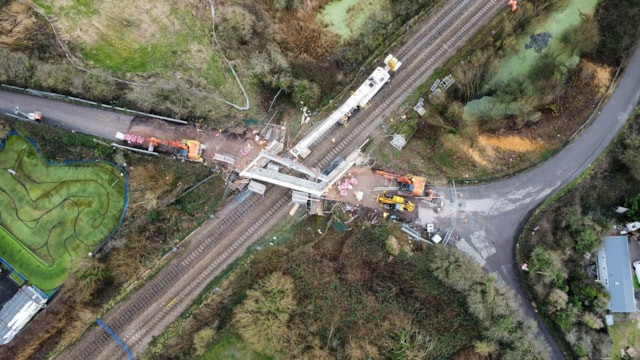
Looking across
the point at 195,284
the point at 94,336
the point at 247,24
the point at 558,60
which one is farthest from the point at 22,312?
the point at 558,60

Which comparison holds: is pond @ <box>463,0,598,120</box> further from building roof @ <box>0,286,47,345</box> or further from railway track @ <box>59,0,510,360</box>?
building roof @ <box>0,286,47,345</box>

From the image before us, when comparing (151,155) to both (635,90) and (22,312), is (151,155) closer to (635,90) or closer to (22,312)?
(22,312)

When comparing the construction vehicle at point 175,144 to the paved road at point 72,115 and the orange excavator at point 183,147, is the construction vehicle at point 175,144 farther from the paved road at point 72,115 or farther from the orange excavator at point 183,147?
the paved road at point 72,115

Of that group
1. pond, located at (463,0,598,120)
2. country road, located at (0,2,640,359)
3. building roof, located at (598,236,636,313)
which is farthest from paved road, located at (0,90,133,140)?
building roof, located at (598,236,636,313)

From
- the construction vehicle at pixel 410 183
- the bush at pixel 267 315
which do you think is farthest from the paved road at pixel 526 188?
the bush at pixel 267 315

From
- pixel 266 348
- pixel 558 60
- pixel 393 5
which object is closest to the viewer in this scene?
pixel 266 348

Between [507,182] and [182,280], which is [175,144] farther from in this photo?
[507,182]

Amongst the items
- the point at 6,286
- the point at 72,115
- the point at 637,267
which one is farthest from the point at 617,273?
the point at 6,286
